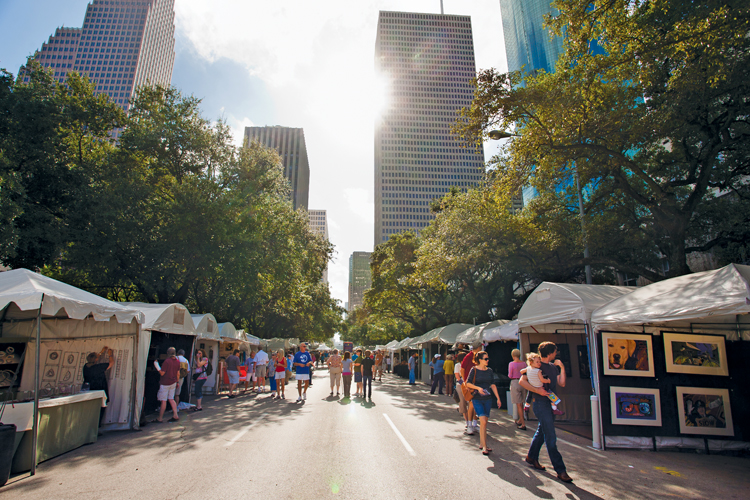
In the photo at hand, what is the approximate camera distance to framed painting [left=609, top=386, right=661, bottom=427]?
770cm

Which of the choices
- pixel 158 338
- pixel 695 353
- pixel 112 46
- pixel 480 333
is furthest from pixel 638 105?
pixel 112 46

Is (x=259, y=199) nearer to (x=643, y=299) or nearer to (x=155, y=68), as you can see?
(x=643, y=299)

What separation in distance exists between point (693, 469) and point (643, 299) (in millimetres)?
2886

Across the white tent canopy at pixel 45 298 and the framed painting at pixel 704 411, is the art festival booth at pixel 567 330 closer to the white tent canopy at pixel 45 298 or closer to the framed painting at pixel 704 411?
the framed painting at pixel 704 411

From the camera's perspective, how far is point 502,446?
7.63 meters

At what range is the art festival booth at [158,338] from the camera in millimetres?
10109

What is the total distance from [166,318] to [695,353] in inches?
497

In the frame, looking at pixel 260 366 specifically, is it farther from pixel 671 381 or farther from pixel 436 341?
pixel 671 381

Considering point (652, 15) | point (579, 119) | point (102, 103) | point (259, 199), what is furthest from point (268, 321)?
point (652, 15)

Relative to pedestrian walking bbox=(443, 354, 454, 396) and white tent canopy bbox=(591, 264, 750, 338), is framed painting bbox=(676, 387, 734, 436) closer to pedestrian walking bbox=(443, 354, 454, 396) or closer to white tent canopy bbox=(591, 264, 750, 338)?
white tent canopy bbox=(591, 264, 750, 338)

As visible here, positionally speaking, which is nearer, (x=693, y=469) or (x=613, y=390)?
(x=693, y=469)

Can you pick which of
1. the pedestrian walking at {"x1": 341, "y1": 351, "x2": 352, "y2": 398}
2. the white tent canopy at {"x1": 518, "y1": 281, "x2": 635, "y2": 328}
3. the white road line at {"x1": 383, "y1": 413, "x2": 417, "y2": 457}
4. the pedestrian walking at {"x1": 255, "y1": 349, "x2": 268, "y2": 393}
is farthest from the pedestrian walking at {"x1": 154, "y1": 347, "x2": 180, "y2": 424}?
the white tent canopy at {"x1": 518, "y1": 281, "x2": 635, "y2": 328}

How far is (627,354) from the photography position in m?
7.95

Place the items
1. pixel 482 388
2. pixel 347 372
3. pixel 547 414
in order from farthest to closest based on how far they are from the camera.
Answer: pixel 347 372 < pixel 482 388 < pixel 547 414
